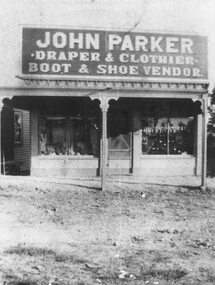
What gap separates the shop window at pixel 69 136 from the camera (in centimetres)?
1727

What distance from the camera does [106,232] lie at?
372 inches

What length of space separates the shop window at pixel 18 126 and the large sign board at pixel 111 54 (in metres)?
6.56

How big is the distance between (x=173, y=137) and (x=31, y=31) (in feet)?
23.7

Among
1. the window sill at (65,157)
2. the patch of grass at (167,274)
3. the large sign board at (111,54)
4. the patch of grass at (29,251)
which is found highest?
the large sign board at (111,54)

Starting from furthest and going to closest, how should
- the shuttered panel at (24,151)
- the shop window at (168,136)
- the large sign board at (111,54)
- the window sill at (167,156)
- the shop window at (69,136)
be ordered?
the shuttered panel at (24,151) → the shop window at (168,136) → the window sill at (167,156) → the shop window at (69,136) → the large sign board at (111,54)

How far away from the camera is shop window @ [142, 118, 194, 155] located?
57.8ft

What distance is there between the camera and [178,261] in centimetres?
741

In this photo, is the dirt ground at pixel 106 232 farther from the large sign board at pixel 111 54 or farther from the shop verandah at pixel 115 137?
the large sign board at pixel 111 54

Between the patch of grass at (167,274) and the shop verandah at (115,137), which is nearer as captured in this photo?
the patch of grass at (167,274)

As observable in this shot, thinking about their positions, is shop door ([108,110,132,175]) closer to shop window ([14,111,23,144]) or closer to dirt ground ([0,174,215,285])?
dirt ground ([0,174,215,285])

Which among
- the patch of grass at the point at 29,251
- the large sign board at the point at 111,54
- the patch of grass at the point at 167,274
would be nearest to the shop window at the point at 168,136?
the large sign board at the point at 111,54

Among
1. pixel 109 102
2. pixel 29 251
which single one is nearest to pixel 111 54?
pixel 109 102

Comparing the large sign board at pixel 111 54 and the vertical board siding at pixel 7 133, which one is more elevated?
the large sign board at pixel 111 54

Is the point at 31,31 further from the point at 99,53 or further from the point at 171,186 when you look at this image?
the point at 171,186
